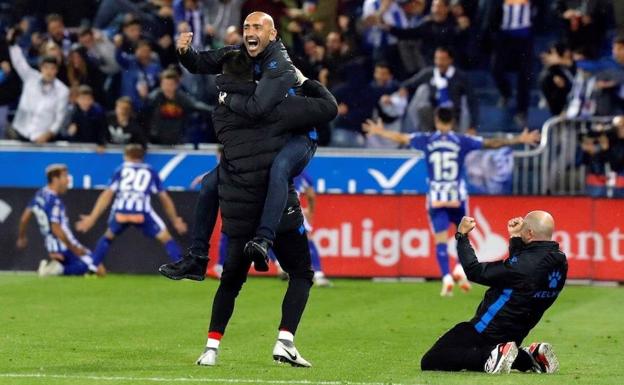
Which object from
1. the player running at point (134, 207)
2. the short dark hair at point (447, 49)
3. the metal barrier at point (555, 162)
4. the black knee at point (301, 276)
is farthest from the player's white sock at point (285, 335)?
the short dark hair at point (447, 49)

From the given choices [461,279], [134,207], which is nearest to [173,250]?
[134,207]

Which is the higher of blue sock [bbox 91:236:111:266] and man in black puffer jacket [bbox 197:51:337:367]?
man in black puffer jacket [bbox 197:51:337:367]

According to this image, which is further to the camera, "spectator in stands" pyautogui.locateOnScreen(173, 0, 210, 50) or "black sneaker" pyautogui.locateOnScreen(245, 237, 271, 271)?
"spectator in stands" pyautogui.locateOnScreen(173, 0, 210, 50)

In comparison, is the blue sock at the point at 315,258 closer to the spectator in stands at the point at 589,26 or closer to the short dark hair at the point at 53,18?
the spectator in stands at the point at 589,26

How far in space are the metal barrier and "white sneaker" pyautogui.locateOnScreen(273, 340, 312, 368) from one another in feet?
40.5

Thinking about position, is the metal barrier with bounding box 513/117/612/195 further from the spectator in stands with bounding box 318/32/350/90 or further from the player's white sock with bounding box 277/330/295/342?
the player's white sock with bounding box 277/330/295/342

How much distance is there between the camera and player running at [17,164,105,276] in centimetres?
2147

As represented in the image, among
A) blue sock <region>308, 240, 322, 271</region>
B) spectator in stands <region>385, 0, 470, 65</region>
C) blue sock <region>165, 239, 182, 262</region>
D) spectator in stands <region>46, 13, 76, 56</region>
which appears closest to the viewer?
blue sock <region>308, 240, 322, 271</region>

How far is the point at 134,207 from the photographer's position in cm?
2152

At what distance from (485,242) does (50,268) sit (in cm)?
583

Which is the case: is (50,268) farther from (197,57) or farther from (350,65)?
(197,57)

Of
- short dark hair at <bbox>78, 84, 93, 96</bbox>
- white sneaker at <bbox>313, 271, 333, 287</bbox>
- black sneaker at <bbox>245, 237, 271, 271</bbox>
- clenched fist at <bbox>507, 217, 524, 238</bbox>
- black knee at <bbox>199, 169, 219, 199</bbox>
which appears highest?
black knee at <bbox>199, 169, 219, 199</bbox>

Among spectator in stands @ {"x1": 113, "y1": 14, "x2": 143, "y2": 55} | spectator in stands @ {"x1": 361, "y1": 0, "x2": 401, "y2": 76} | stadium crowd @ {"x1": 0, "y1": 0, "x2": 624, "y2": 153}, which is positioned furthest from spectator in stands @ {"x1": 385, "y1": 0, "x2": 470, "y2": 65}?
spectator in stands @ {"x1": 113, "y1": 14, "x2": 143, "y2": 55}

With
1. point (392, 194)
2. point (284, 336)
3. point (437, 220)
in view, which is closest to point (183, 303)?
point (437, 220)
